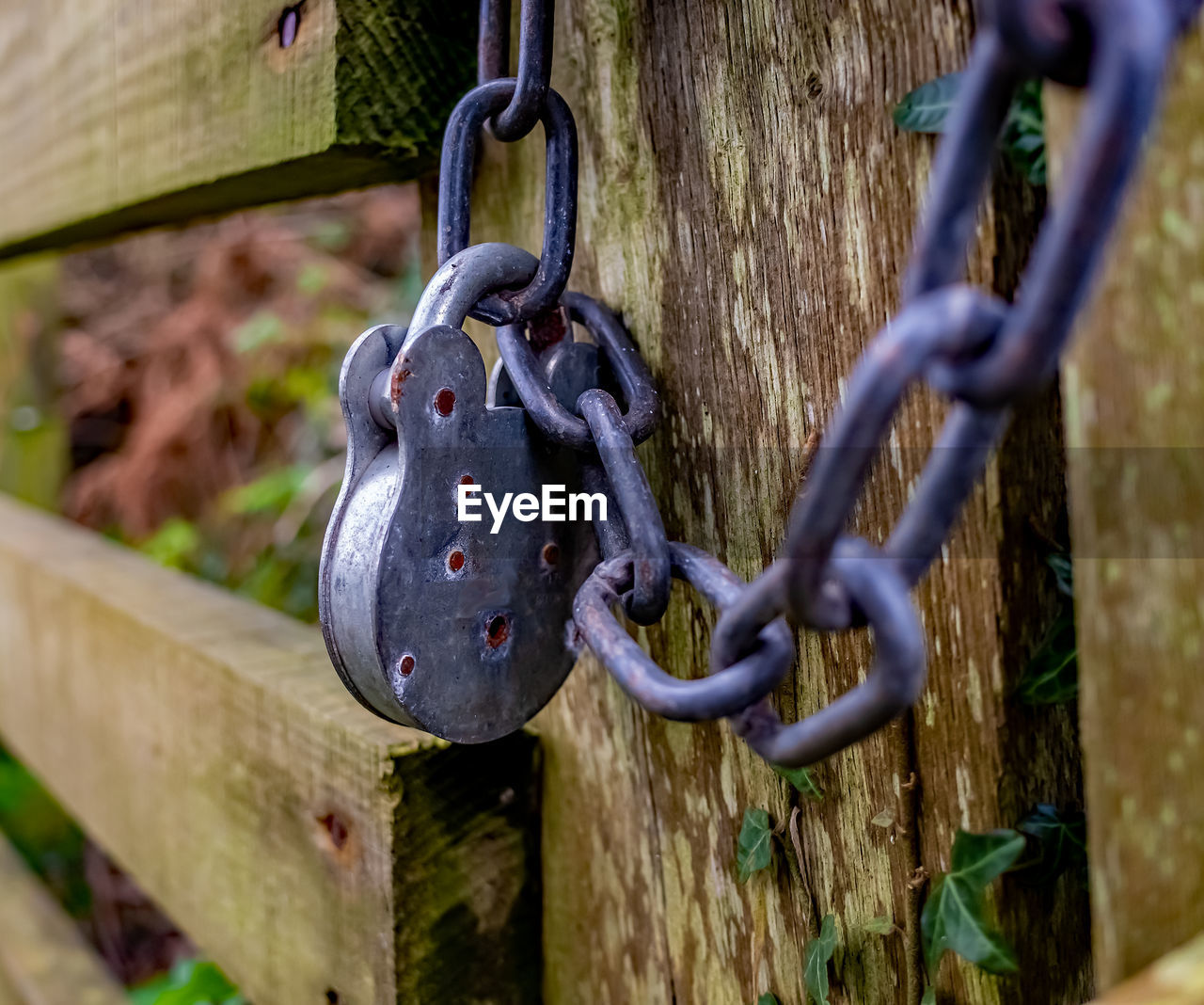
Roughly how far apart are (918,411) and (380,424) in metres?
0.29

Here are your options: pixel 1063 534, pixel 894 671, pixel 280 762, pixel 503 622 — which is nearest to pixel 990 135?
pixel 894 671

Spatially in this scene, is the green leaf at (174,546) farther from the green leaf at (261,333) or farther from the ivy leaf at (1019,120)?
the ivy leaf at (1019,120)

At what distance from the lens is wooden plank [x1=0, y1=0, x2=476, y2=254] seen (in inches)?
Result: 29.2

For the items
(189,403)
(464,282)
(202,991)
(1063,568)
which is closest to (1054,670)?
(1063,568)

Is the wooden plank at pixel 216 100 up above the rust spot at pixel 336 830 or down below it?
above

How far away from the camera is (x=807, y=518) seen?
1.01ft

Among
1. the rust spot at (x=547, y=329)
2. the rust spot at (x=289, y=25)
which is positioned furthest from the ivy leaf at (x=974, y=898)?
the rust spot at (x=289, y=25)

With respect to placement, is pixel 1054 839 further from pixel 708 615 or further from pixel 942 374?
pixel 942 374

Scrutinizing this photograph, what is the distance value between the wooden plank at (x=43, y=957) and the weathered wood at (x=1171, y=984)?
1801 mm

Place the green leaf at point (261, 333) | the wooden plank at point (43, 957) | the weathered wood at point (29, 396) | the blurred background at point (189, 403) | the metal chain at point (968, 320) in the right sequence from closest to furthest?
1. the metal chain at point (968, 320)
2. the wooden plank at point (43, 957)
3. the weathered wood at point (29, 396)
4. the blurred background at point (189, 403)
5. the green leaf at point (261, 333)

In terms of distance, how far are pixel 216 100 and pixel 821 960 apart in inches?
32.7

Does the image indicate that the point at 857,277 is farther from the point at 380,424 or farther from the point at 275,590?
the point at 275,590

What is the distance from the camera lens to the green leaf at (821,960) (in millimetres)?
593
